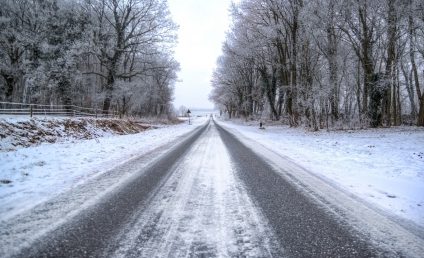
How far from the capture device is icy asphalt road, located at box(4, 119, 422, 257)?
310cm

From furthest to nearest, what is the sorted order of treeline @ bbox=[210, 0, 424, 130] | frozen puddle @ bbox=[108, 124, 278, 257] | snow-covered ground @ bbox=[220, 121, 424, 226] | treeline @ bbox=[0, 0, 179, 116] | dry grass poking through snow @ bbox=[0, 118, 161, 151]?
treeline @ bbox=[0, 0, 179, 116] → treeline @ bbox=[210, 0, 424, 130] → dry grass poking through snow @ bbox=[0, 118, 161, 151] → snow-covered ground @ bbox=[220, 121, 424, 226] → frozen puddle @ bbox=[108, 124, 278, 257]

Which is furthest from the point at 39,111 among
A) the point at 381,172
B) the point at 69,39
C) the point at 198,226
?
the point at 198,226

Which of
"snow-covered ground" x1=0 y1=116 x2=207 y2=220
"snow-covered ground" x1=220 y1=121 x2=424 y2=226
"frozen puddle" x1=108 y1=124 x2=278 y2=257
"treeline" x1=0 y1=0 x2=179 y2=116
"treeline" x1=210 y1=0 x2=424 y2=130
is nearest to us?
"frozen puddle" x1=108 y1=124 x2=278 y2=257

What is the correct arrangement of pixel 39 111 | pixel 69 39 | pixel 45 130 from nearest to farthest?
pixel 45 130, pixel 69 39, pixel 39 111

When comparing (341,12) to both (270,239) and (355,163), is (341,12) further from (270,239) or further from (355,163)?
(270,239)

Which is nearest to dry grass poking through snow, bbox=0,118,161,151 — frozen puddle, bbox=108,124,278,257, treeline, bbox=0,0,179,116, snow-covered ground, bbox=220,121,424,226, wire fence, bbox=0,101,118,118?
wire fence, bbox=0,101,118,118

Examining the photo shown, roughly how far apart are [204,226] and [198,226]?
0.23ft

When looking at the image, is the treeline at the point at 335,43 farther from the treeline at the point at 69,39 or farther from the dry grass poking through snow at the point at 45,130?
the dry grass poking through snow at the point at 45,130

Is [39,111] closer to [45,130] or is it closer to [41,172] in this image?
[45,130]

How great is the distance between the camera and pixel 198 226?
3.74 metres

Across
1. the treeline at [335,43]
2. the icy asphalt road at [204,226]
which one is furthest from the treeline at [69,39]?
the icy asphalt road at [204,226]

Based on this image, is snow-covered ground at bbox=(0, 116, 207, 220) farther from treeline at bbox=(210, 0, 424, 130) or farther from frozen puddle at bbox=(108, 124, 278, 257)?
treeline at bbox=(210, 0, 424, 130)

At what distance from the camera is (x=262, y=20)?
1214 inches

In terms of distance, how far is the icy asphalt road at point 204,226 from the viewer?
3098 millimetres
